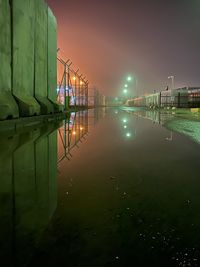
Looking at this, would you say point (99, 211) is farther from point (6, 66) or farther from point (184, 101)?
point (184, 101)

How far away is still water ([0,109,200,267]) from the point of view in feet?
5.73

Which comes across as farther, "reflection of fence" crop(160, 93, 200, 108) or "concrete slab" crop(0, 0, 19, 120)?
"reflection of fence" crop(160, 93, 200, 108)

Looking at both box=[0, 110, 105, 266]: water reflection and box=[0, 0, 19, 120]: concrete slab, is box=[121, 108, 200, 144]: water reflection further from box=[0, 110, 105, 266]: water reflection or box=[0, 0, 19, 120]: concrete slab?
box=[0, 0, 19, 120]: concrete slab

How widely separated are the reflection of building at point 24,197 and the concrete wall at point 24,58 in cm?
→ 335

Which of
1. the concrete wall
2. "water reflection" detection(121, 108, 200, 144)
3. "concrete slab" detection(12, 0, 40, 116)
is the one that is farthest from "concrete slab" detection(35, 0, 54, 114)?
"water reflection" detection(121, 108, 200, 144)

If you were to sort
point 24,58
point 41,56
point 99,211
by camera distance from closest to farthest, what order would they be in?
point 99,211, point 24,58, point 41,56

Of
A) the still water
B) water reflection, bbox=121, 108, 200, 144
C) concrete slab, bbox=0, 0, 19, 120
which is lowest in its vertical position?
the still water

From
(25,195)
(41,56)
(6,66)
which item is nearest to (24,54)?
(6,66)

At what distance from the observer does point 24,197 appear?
114 inches

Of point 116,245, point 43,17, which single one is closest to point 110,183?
point 116,245

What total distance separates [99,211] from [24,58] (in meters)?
8.63

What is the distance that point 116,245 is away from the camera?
1.86 metres

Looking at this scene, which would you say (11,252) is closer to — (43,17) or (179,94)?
(43,17)

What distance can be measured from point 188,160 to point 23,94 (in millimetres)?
6647
